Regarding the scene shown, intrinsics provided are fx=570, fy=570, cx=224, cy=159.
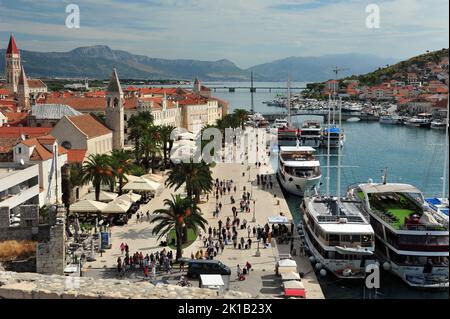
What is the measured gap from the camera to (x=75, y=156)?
47.9 m

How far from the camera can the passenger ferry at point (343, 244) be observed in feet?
90.6

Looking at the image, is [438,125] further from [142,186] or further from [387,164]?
[142,186]

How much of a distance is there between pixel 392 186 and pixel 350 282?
9178 millimetres

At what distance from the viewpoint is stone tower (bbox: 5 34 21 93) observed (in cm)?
12925

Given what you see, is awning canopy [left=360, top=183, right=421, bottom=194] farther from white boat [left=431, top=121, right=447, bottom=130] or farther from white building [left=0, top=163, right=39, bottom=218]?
white boat [left=431, top=121, right=447, bottom=130]

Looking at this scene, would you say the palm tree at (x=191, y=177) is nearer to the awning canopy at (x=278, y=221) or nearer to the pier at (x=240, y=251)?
the pier at (x=240, y=251)

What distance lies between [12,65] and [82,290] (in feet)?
421

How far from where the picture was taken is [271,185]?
5144cm

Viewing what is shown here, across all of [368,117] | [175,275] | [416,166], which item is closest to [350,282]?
[175,275]

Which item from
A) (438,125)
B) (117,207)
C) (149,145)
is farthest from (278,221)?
(438,125)

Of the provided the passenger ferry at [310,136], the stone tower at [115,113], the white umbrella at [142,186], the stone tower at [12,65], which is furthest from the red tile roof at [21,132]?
the stone tower at [12,65]

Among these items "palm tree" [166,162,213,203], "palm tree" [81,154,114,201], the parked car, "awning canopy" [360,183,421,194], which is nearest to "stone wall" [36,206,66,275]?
the parked car

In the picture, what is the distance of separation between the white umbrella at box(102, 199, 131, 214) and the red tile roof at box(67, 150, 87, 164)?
12312 millimetres

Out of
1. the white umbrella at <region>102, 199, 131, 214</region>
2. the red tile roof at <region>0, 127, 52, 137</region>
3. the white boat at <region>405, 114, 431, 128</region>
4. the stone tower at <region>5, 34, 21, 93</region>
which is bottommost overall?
the white umbrella at <region>102, 199, 131, 214</region>
